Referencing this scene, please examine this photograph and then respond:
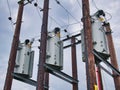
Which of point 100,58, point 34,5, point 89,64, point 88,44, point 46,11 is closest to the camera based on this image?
point 89,64

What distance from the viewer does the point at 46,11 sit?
11.4m

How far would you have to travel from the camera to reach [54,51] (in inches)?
452

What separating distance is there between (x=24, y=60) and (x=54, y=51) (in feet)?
7.16

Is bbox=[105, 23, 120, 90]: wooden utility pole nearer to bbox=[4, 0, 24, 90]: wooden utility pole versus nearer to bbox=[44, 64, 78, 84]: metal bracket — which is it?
bbox=[44, 64, 78, 84]: metal bracket

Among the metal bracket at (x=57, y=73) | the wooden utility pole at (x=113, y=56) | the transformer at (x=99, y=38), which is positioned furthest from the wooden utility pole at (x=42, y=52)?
the wooden utility pole at (x=113, y=56)

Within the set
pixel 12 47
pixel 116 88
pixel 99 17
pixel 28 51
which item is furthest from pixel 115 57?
pixel 12 47

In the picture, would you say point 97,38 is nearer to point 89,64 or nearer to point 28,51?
point 89,64

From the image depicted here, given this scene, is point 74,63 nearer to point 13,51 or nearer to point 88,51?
point 13,51

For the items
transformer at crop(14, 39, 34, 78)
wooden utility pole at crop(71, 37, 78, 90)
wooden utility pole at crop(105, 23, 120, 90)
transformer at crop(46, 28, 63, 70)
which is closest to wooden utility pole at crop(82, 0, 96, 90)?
transformer at crop(46, 28, 63, 70)

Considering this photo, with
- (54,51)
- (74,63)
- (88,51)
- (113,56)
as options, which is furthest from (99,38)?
(74,63)

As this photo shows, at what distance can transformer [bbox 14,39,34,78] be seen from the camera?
12.2m

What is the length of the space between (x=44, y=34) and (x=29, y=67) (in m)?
3.07

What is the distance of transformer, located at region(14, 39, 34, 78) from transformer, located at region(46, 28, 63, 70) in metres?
1.89

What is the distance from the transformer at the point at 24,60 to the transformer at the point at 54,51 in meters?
1.89
